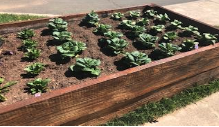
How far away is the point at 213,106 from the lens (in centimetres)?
403

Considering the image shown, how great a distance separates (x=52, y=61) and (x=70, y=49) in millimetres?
348

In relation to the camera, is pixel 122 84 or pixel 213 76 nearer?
pixel 122 84

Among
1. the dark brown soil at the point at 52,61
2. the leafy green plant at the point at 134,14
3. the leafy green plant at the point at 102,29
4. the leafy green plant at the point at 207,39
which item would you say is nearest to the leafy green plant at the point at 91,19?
the dark brown soil at the point at 52,61

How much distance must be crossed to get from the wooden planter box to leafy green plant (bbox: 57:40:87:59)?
977 millimetres

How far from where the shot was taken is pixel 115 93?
3385 mm

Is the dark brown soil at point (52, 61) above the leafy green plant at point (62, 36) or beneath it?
beneath

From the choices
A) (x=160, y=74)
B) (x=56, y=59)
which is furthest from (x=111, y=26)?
(x=160, y=74)

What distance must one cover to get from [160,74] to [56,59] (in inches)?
66.1

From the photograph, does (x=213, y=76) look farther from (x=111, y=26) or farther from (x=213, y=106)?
(x=111, y=26)

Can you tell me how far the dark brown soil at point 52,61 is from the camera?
3.53m

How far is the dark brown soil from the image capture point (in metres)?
3.53

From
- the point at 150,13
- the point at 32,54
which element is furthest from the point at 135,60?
the point at 150,13

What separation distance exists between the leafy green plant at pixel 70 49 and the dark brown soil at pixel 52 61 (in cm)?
12

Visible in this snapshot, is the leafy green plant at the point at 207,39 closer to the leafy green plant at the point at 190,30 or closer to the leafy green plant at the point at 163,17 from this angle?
the leafy green plant at the point at 190,30
